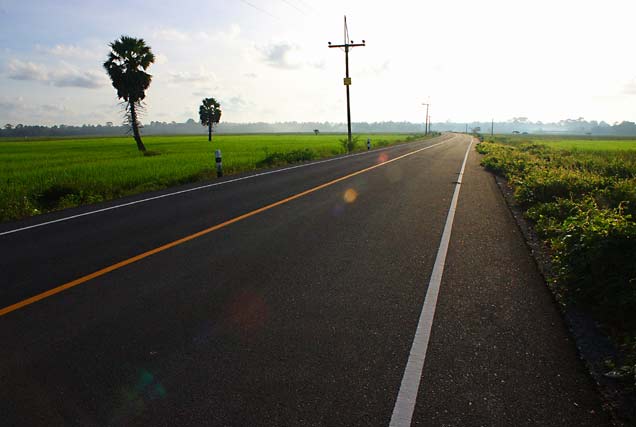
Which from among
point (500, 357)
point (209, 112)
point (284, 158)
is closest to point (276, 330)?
point (500, 357)

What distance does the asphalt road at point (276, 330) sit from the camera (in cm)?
230

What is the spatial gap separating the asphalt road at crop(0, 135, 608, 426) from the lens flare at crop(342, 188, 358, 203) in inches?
103

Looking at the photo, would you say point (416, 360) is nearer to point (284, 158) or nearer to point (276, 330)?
point (276, 330)

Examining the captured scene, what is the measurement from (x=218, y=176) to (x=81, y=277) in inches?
390

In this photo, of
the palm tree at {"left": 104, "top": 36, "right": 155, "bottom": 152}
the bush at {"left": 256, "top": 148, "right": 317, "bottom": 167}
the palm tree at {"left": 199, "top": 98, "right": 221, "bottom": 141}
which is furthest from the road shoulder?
the palm tree at {"left": 199, "top": 98, "right": 221, "bottom": 141}

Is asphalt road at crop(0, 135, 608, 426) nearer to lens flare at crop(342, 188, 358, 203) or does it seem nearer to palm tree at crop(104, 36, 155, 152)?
lens flare at crop(342, 188, 358, 203)

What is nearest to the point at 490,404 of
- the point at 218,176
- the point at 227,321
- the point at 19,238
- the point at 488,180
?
the point at 227,321

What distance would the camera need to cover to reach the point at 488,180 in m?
13.0

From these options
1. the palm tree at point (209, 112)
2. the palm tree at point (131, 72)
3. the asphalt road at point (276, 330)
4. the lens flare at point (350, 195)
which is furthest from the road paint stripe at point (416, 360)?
the palm tree at point (209, 112)

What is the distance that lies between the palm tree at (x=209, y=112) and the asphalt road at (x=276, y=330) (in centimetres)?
6355

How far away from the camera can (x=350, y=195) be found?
952 cm

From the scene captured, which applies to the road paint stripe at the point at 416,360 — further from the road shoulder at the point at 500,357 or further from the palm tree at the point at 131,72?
the palm tree at the point at 131,72

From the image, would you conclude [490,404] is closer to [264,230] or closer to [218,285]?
[218,285]

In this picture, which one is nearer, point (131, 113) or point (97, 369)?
point (97, 369)
